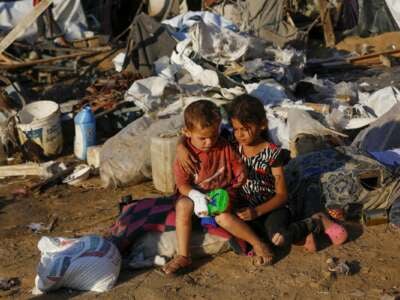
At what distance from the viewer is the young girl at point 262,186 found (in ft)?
13.7

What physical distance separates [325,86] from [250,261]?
170 inches

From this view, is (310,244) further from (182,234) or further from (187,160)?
(187,160)

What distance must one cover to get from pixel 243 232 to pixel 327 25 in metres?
9.37

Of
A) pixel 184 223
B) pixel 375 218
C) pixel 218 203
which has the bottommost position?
pixel 375 218

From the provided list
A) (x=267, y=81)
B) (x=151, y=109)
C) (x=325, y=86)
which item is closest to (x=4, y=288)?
(x=151, y=109)

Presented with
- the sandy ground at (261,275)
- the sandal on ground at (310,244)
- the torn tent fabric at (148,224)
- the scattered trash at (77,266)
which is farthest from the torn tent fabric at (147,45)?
the scattered trash at (77,266)

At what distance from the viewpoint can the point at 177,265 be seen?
4.04 m

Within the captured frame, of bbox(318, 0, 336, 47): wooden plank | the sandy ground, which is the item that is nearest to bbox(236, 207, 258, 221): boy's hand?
the sandy ground

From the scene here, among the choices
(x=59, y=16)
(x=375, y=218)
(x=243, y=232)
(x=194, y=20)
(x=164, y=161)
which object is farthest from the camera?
(x=59, y=16)

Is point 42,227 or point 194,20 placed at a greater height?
point 194,20

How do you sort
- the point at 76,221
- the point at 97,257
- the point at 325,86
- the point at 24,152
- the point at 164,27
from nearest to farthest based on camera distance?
the point at 97,257
the point at 76,221
the point at 24,152
the point at 325,86
the point at 164,27

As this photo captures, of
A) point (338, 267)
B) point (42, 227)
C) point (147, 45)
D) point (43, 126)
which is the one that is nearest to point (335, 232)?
point (338, 267)

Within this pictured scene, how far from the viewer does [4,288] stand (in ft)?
13.4

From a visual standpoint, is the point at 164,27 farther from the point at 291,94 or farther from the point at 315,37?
the point at 315,37
